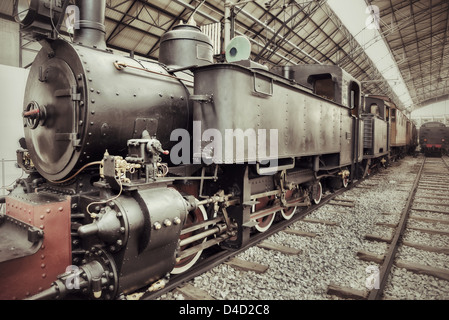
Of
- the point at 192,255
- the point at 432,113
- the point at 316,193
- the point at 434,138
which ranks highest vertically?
the point at 432,113

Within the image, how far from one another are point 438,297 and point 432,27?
27.7 m

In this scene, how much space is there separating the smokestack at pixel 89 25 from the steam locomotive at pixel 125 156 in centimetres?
1

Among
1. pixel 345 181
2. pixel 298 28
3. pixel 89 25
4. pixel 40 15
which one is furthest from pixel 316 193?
pixel 298 28

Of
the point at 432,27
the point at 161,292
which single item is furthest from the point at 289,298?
the point at 432,27

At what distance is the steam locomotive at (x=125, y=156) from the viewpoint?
2369 millimetres

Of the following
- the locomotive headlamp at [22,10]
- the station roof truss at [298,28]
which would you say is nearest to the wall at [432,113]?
the station roof truss at [298,28]

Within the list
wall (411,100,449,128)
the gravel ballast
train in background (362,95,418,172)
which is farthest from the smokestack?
wall (411,100,449,128)

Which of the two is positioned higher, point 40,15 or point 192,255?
point 40,15

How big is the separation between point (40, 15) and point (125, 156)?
1466 millimetres

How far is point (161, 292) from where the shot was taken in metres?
2.71

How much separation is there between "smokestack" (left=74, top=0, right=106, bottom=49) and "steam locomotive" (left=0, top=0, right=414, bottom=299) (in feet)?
0.04

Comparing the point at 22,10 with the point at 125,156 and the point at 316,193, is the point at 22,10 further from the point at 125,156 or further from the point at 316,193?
the point at 316,193

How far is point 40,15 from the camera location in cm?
274

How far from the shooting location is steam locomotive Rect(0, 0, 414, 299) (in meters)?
2.37
